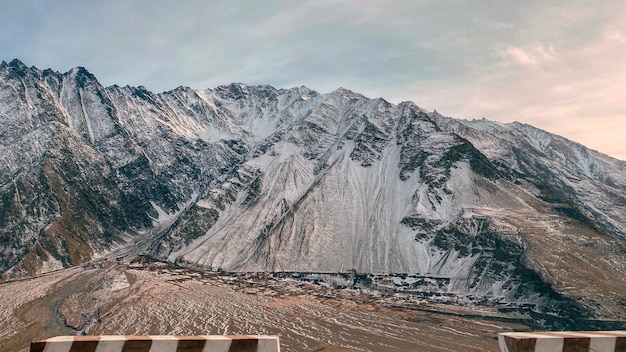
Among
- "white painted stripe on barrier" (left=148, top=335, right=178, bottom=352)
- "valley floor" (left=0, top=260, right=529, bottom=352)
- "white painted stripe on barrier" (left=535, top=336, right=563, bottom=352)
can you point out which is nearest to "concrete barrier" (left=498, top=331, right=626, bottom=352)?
"white painted stripe on barrier" (left=535, top=336, right=563, bottom=352)

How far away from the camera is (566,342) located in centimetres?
492

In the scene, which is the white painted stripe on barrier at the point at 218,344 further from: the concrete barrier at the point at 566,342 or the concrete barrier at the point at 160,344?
the concrete barrier at the point at 566,342

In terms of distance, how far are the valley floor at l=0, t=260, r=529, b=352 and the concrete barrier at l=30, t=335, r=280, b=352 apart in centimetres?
7105

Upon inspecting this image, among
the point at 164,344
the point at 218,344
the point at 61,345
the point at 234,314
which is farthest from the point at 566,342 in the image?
the point at 234,314

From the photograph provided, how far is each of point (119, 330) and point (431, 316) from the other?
64705 mm

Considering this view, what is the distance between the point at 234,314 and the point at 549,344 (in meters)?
97.8

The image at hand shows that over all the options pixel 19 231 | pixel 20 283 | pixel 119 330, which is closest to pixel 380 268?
pixel 119 330

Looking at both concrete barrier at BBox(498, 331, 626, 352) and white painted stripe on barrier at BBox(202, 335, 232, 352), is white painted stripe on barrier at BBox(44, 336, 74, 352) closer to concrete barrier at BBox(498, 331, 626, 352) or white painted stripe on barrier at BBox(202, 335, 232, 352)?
white painted stripe on barrier at BBox(202, 335, 232, 352)

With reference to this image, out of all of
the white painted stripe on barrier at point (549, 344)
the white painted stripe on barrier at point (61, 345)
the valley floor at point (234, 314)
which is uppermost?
the white painted stripe on barrier at point (549, 344)

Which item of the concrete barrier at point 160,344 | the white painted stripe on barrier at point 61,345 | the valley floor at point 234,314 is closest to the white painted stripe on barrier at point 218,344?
the concrete barrier at point 160,344

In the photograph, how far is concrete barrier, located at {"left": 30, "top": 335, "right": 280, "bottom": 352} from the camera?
181 inches

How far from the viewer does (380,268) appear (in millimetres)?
147500

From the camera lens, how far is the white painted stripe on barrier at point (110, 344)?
15.4 ft

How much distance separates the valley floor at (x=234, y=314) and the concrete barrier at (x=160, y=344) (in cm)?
7105
